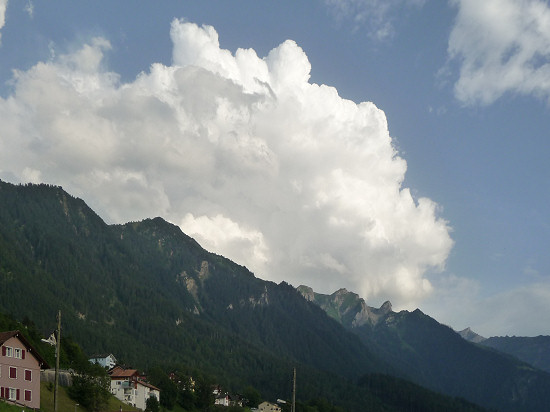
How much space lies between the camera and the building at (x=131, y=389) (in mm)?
171500

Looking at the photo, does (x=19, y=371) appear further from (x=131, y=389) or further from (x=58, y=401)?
(x=131, y=389)

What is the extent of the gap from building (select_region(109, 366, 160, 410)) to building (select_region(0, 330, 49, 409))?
73.3 meters

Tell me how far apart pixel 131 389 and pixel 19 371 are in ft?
257

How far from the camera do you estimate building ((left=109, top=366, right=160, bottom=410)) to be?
171500mm

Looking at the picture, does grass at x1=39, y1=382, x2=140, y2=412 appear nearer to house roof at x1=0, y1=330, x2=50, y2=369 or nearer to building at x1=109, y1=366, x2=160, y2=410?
house roof at x1=0, y1=330, x2=50, y2=369

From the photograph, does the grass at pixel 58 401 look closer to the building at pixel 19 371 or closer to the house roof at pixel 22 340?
the building at pixel 19 371

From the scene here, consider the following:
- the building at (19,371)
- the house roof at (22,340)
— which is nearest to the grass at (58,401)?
the building at (19,371)

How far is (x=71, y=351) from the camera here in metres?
157

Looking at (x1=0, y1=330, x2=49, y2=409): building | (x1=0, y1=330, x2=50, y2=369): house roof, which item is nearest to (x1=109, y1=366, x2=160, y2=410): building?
(x1=0, y1=330, x2=50, y2=369): house roof

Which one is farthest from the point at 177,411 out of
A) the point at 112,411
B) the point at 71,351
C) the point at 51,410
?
the point at 51,410

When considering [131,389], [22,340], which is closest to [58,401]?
[22,340]

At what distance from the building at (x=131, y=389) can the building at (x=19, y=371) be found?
73.3 metres

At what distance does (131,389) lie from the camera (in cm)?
17238

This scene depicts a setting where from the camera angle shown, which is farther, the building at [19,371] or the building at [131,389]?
the building at [131,389]
